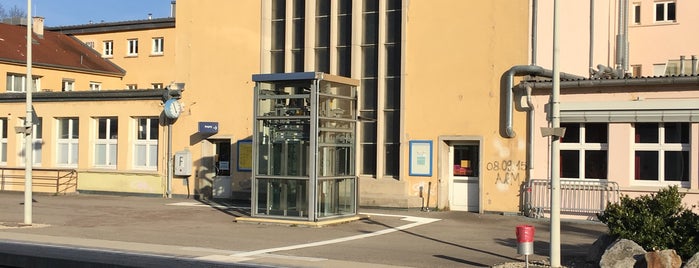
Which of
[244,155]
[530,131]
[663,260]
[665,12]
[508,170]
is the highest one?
[665,12]

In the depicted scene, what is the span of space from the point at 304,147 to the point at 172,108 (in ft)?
29.8

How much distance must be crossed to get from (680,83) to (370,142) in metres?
8.83

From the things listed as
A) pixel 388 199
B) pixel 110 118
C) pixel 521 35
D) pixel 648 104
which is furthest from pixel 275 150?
pixel 110 118

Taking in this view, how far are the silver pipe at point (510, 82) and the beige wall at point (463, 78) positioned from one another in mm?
221

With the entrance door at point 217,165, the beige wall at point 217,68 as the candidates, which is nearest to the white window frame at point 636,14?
the beige wall at point 217,68

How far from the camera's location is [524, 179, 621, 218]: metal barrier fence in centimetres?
1997

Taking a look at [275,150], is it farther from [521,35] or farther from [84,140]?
[84,140]

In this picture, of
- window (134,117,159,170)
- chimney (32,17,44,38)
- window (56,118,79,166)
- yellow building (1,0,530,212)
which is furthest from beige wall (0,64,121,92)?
window (134,117,159,170)

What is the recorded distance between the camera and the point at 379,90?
77.3 ft

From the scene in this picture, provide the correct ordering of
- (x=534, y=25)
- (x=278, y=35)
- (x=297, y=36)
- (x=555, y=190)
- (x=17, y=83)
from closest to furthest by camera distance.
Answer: (x=555, y=190) < (x=534, y=25) < (x=297, y=36) < (x=278, y=35) < (x=17, y=83)

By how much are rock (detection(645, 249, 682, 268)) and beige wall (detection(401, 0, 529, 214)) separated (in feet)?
34.3

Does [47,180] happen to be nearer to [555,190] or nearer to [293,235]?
[293,235]

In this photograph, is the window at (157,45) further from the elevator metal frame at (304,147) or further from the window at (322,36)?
the elevator metal frame at (304,147)

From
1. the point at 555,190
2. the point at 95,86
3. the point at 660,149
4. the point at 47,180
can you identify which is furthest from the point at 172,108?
the point at 555,190
